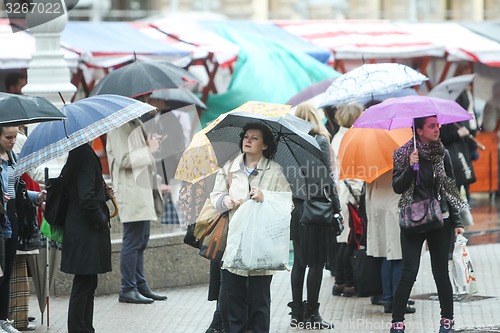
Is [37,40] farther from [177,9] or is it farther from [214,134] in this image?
[177,9]

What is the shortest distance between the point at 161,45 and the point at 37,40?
7.05 meters

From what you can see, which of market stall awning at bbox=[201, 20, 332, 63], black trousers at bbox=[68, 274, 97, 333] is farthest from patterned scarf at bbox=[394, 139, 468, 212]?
market stall awning at bbox=[201, 20, 332, 63]

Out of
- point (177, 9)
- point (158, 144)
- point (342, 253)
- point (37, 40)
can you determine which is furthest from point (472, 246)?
point (177, 9)

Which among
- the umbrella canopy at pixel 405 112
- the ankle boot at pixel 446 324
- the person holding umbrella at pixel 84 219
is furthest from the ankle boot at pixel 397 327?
the person holding umbrella at pixel 84 219

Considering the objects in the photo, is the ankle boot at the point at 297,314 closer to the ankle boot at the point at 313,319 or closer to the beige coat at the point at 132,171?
the ankle boot at the point at 313,319

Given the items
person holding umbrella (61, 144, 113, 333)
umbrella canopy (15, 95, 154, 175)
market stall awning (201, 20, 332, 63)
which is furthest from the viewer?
market stall awning (201, 20, 332, 63)

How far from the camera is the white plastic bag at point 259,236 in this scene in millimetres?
7234

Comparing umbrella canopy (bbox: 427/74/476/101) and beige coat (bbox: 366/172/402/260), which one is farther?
umbrella canopy (bbox: 427/74/476/101)

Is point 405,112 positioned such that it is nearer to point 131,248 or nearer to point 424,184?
point 424,184

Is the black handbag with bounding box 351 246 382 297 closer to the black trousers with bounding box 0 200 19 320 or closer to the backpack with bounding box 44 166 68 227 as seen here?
the backpack with bounding box 44 166 68 227

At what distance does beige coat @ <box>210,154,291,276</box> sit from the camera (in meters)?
7.52

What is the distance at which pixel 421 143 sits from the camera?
27.1ft

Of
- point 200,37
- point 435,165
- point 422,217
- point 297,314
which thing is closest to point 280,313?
point 297,314

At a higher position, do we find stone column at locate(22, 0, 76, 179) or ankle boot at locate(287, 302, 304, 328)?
stone column at locate(22, 0, 76, 179)
